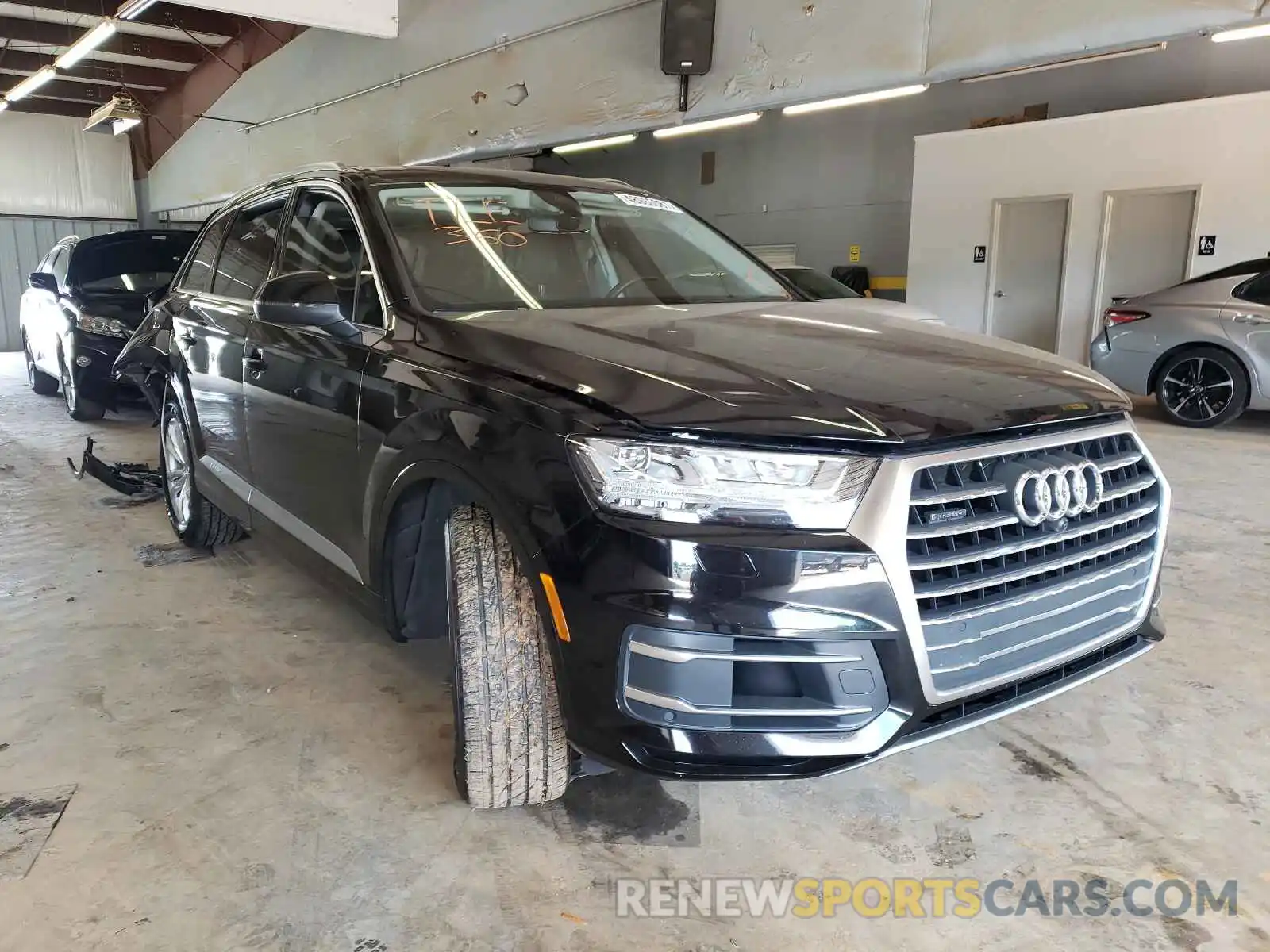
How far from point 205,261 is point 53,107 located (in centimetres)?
1701

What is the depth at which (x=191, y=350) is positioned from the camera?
322cm

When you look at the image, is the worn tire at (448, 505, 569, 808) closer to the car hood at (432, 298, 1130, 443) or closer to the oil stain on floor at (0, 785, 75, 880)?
the car hood at (432, 298, 1130, 443)

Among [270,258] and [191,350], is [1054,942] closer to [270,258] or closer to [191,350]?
[270,258]

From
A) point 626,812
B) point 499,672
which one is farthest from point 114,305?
point 626,812

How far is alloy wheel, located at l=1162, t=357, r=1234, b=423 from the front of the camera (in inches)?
252

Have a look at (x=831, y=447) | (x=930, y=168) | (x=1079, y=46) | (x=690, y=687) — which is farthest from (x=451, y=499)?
(x=930, y=168)

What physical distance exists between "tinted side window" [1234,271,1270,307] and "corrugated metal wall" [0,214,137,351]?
Answer: 17128 millimetres

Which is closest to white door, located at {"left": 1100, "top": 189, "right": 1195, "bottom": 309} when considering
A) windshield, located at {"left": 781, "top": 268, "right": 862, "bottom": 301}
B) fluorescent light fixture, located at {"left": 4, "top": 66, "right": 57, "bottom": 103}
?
windshield, located at {"left": 781, "top": 268, "right": 862, "bottom": 301}

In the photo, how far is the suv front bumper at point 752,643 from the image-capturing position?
1.42 meters

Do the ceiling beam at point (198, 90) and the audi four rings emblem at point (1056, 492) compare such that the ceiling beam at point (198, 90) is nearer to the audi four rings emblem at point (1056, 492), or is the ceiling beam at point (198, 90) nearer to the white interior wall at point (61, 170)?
the white interior wall at point (61, 170)

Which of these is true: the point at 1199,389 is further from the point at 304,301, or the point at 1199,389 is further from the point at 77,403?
the point at 77,403

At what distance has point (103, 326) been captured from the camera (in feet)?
21.2

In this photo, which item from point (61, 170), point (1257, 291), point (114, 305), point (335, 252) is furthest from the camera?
point (61, 170)

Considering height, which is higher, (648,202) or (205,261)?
(648,202)
